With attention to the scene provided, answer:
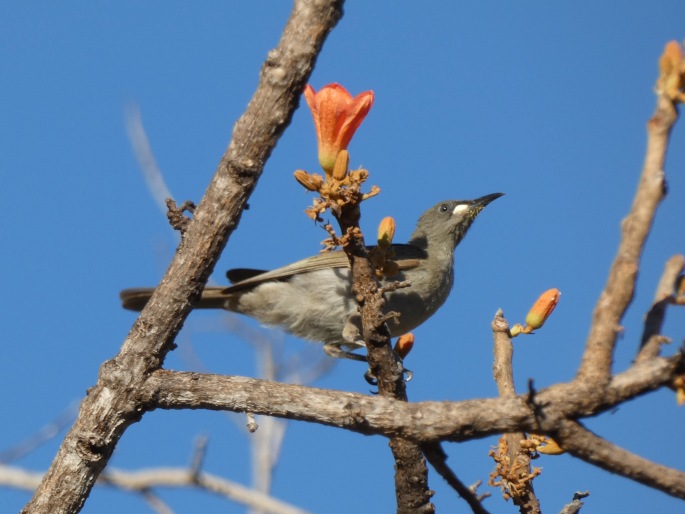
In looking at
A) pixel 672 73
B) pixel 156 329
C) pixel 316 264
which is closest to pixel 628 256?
pixel 672 73

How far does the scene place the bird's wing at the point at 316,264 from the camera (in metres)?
7.16

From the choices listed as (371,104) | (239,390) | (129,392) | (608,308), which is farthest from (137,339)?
(608,308)

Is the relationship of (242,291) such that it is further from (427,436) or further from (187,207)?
(427,436)

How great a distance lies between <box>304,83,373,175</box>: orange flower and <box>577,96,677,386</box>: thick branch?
1.24 metres

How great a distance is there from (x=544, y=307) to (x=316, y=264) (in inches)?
142

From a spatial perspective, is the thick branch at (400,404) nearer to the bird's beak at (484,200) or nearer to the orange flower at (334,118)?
the orange flower at (334,118)

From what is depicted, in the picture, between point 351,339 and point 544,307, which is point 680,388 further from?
point 351,339

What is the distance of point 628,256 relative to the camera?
7.31 feet

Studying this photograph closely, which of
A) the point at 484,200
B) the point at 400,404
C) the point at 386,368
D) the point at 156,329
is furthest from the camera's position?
the point at 484,200

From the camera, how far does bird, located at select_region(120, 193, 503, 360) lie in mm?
6898

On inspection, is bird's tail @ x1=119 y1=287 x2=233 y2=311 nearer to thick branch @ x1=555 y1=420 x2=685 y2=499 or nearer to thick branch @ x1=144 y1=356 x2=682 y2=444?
thick branch @ x1=144 y1=356 x2=682 y2=444

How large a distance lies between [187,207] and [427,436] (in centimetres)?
157

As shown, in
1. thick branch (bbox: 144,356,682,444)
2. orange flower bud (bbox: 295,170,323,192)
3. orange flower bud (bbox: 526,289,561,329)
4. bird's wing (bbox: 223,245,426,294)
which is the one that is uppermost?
bird's wing (bbox: 223,245,426,294)

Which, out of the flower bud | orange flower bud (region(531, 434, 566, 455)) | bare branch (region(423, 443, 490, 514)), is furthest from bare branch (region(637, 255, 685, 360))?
the flower bud
